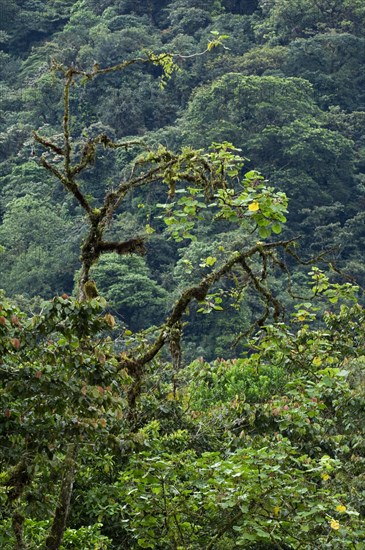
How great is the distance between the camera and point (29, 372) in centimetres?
532

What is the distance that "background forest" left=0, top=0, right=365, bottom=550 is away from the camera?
5574mm

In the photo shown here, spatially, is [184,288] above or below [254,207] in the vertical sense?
below

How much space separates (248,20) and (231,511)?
46628 mm

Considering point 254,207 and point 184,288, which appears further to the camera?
point 184,288

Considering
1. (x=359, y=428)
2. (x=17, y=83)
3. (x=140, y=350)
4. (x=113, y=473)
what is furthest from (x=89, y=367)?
(x=17, y=83)

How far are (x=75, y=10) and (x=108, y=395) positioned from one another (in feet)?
162

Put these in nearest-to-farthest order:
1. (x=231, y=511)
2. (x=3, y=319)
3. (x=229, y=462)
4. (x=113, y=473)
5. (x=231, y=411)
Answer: (x=3, y=319) < (x=229, y=462) < (x=231, y=511) < (x=113, y=473) < (x=231, y=411)

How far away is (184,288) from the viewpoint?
34281 millimetres

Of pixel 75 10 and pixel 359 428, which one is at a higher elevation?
pixel 75 10

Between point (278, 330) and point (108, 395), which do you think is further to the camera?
point (278, 330)

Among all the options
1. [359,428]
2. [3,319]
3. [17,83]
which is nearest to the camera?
[3,319]

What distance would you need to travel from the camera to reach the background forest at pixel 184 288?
5.57 metres

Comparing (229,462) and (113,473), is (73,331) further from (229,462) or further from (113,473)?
(113,473)

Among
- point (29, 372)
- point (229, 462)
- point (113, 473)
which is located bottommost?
point (113, 473)
